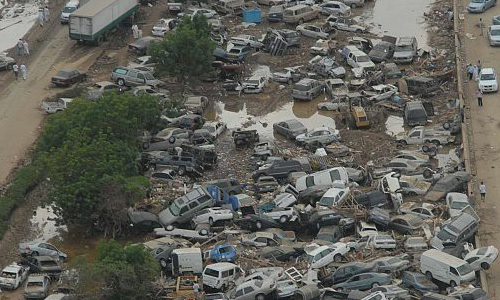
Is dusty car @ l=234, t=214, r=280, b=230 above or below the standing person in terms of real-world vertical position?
above

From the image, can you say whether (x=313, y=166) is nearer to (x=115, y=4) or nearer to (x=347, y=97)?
(x=347, y=97)

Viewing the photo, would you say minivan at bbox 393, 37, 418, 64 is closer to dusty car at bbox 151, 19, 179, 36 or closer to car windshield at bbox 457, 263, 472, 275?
dusty car at bbox 151, 19, 179, 36

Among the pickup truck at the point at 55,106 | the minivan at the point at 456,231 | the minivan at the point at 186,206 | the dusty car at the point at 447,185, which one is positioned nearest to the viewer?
the minivan at the point at 456,231

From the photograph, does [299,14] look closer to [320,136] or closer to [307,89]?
[307,89]

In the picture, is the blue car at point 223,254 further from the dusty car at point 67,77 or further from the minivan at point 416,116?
the dusty car at point 67,77

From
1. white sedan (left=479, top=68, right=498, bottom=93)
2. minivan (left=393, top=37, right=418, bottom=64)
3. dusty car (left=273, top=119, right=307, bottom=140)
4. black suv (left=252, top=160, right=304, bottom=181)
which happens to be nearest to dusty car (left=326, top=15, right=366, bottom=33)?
minivan (left=393, top=37, right=418, bottom=64)

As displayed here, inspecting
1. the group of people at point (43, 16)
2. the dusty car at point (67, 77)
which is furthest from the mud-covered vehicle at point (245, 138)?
the group of people at point (43, 16)
